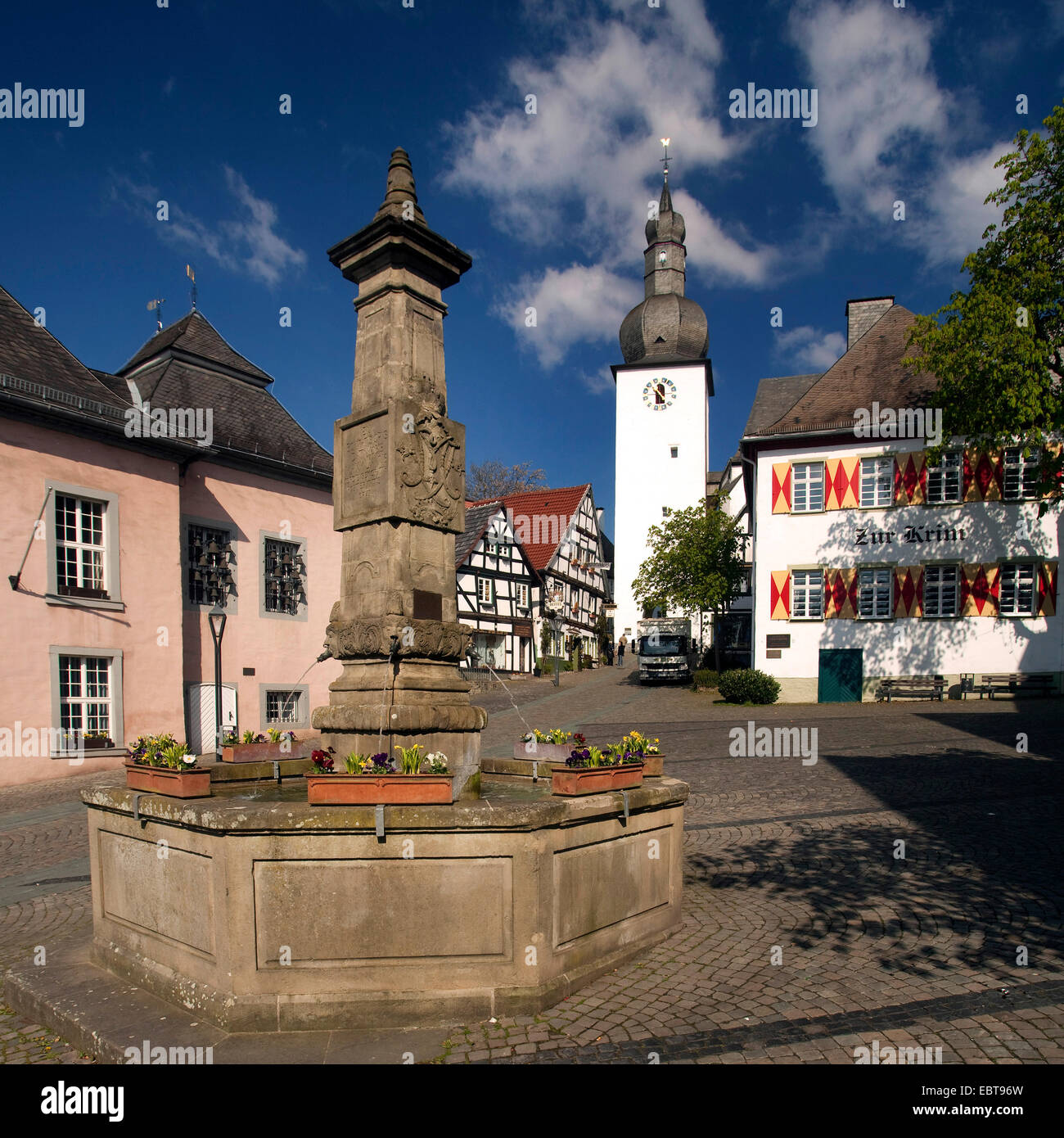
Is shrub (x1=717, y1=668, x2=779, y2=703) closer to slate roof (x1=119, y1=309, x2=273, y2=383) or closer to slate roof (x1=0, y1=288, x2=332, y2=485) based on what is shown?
slate roof (x1=0, y1=288, x2=332, y2=485)

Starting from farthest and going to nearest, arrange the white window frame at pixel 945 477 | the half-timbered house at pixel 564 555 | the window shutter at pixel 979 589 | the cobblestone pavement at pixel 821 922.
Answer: the half-timbered house at pixel 564 555
the white window frame at pixel 945 477
the window shutter at pixel 979 589
the cobblestone pavement at pixel 821 922

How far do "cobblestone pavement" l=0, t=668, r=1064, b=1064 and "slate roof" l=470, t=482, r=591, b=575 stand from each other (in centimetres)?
3181

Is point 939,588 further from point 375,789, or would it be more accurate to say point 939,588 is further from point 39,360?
point 39,360

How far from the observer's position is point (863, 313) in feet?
101

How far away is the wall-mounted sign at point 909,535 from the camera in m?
23.6

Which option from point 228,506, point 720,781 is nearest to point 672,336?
point 228,506

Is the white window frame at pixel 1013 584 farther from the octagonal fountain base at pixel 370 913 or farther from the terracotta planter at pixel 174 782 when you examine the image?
the terracotta planter at pixel 174 782

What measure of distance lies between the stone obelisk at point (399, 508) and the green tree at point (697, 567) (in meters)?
24.9

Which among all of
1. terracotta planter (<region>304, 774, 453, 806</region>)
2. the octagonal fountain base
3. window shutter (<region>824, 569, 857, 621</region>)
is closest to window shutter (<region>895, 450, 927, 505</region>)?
window shutter (<region>824, 569, 857, 621</region>)

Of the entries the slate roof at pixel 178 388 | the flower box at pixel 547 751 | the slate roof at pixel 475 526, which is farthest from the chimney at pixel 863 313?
the flower box at pixel 547 751

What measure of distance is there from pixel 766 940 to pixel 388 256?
18.4 feet

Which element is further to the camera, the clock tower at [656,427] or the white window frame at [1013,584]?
the clock tower at [656,427]

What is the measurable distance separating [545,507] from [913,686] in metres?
28.5

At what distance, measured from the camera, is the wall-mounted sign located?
23.6 meters
